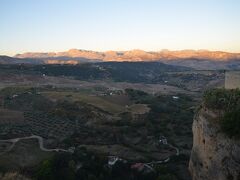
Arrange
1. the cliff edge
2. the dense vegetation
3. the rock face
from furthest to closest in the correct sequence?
the dense vegetation → the cliff edge → the rock face

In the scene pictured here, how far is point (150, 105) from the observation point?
11994cm

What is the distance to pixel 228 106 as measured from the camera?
38219mm

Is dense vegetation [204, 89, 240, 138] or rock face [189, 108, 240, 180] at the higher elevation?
dense vegetation [204, 89, 240, 138]

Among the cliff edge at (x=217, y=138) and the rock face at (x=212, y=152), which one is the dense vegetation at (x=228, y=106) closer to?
the cliff edge at (x=217, y=138)

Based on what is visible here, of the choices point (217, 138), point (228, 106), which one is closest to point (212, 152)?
point (217, 138)

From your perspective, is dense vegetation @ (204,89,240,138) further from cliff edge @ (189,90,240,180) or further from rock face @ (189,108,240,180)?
rock face @ (189,108,240,180)

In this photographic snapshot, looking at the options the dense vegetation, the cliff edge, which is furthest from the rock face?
the dense vegetation

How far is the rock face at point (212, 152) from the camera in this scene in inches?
1369

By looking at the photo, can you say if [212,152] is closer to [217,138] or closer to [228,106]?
[217,138]

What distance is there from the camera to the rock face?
34.8m

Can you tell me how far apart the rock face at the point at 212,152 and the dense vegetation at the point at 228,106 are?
0.73 metres

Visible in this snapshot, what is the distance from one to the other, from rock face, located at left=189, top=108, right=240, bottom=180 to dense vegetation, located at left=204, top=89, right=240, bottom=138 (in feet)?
2.39

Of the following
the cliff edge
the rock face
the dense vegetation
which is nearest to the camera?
the rock face

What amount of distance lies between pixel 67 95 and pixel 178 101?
3836 cm
